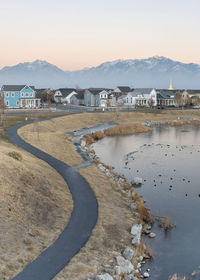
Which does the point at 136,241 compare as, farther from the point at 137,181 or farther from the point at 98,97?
the point at 98,97

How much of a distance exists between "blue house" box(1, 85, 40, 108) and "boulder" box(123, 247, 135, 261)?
291 ft

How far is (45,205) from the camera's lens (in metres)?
22.6

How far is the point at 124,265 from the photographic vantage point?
1622cm

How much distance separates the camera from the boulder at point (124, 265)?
15.9 meters

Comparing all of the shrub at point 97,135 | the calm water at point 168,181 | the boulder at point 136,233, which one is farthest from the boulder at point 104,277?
the shrub at point 97,135

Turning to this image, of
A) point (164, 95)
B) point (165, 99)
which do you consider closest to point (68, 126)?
point (165, 99)

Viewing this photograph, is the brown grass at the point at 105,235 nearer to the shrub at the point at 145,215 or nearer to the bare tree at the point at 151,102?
the shrub at the point at 145,215

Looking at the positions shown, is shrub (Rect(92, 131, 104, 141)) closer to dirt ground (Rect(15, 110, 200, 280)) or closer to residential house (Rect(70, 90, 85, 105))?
dirt ground (Rect(15, 110, 200, 280))

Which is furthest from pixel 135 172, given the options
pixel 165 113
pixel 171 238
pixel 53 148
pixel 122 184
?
pixel 165 113

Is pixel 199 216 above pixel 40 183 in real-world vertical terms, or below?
below

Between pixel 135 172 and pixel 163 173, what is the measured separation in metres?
3.60

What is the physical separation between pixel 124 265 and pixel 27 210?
8479mm

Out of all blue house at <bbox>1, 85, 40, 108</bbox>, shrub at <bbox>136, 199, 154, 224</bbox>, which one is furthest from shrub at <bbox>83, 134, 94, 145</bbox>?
blue house at <bbox>1, 85, 40, 108</bbox>

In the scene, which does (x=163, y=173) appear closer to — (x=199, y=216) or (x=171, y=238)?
(x=199, y=216)
